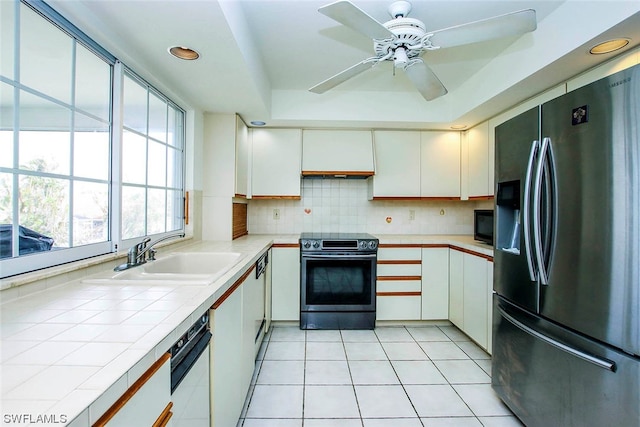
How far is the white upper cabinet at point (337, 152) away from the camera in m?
3.05

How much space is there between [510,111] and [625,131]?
1512mm

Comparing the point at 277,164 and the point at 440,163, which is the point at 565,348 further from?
the point at 277,164

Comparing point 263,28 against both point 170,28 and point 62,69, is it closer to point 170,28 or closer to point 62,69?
point 170,28

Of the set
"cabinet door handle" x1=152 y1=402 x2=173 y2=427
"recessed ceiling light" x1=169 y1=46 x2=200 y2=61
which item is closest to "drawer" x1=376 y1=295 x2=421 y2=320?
"cabinet door handle" x1=152 y1=402 x2=173 y2=427

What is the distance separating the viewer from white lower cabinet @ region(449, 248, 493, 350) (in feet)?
7.40

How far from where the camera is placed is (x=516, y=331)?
1.56m

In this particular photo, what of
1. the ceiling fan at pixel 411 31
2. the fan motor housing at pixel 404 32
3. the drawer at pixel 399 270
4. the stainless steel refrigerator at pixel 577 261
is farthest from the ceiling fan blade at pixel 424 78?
the drawer at pixel 399 270

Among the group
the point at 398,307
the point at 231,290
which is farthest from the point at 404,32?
the point at 398,307

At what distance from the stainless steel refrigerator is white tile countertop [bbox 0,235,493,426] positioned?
1.48 metres

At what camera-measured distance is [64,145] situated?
4.26 feet

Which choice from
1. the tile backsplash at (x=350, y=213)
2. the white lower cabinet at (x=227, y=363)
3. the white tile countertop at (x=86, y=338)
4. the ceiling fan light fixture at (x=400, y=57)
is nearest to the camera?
the white tile countertop at (x=86, y=338)

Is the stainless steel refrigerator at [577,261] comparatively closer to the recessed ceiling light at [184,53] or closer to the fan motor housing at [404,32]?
the fan motor housing at [404,32]

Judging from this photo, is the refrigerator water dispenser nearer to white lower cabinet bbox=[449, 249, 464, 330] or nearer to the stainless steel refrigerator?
the stainless steel refrigerator

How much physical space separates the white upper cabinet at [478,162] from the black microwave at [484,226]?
0.17m
